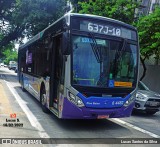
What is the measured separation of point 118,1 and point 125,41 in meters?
14.5

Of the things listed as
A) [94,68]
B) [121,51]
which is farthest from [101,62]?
[121,51]

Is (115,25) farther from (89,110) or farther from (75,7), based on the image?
(75,7)

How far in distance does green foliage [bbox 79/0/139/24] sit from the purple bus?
44.8 ft

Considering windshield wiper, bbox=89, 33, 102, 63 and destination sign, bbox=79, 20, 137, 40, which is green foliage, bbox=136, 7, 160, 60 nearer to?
destination sign, bbox=79, 20, 137, 40

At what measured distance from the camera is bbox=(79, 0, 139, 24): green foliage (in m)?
22.6

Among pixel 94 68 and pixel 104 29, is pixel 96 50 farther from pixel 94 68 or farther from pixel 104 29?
pixel 104 29

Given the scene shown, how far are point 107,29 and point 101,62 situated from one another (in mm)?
1075

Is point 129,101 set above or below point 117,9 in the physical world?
below

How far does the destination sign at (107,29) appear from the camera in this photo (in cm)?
851

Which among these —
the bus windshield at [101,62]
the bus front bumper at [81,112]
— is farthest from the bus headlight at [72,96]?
the bus windshield at [101,62]

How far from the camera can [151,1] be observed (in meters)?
34.9

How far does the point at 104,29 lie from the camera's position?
8719 mm

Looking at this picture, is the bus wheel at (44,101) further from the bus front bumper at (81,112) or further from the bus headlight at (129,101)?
the bus headlight at (129,101)

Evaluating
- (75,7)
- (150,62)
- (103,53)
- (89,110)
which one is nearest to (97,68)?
(103,53)
